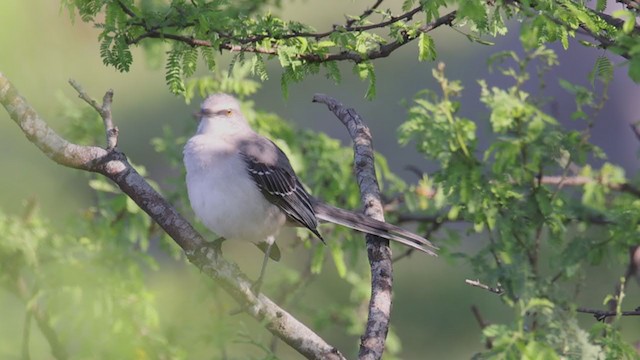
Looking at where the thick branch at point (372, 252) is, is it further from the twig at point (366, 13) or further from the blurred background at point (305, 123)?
the twig at point (366, 13)

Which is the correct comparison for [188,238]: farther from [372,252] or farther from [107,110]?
[372,252]

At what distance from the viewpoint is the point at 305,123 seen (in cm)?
1686

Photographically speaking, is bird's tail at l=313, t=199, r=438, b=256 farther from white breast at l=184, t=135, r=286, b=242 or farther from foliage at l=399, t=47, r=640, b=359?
foliage at l=399, t=47, r=640, b=359

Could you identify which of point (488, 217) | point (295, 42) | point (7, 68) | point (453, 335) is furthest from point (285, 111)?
point (7, 68)

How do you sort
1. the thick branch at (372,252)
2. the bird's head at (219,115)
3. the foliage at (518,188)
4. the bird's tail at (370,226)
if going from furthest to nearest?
the bird's head at (219,115) < the foliage at (518,188) < the bird's tail at (370,226) < the thick branch at (372,252)

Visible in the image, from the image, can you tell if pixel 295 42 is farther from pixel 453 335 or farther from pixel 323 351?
pixel 453 335

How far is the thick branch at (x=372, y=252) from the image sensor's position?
416 cm

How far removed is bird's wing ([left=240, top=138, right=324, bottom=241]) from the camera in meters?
5.39

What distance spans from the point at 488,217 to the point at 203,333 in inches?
86.4

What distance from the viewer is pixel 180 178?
652 cm

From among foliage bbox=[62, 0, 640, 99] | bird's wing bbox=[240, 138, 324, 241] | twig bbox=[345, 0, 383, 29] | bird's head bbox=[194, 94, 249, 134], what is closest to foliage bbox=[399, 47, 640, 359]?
bird's wing bbox=[240, 138, 324, 241]

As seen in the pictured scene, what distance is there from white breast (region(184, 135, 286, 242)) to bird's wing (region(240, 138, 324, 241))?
46 millimetres

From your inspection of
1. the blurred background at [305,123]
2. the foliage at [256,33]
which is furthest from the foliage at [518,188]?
the foliage at [256,33]

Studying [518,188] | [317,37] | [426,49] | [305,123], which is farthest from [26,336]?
[305,123]
